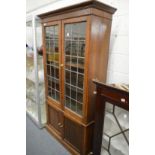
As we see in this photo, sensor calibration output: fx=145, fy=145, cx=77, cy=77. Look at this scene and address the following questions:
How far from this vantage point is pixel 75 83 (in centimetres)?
174

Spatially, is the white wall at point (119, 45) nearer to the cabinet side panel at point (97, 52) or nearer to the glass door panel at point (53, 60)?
the cabinet side panel at point (97, 52)

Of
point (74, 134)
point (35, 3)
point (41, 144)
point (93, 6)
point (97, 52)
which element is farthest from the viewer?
point (35, 3)

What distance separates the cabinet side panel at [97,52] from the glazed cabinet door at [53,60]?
0.51 meters

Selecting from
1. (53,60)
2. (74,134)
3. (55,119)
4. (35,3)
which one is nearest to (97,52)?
(53,60)

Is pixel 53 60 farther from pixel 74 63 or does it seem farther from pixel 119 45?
pixel 119 45

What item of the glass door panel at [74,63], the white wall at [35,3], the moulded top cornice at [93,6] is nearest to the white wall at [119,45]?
the moulded top cornice at [93,6]

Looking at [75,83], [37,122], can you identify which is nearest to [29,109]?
[37,122]

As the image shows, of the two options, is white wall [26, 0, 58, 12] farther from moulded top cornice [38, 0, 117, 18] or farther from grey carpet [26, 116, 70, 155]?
grey carpet [26, 116, 70, 155]

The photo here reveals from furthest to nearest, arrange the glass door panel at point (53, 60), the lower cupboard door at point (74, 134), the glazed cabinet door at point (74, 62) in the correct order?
the glass door panel at point (53, 60) → the lower cupboard door at point (74, 134) → the glazed cabinet door at point (74, 62)

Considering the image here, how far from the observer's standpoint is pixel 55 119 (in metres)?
2.23

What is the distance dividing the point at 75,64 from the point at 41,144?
136 centimetres

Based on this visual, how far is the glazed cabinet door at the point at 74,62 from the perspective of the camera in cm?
154

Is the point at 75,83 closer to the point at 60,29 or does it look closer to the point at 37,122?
the point at 60,29

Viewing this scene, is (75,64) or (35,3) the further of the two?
(35,3)
